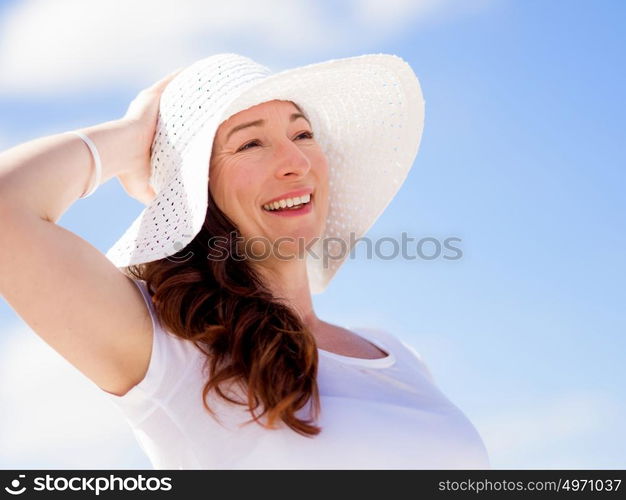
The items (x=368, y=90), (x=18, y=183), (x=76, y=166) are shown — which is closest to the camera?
(x=18, y=183)

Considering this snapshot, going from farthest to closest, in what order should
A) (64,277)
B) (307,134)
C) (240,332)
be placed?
(307,134), (240,332), (64,277)

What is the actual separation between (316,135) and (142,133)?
0.94 meters

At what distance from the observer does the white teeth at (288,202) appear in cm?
334

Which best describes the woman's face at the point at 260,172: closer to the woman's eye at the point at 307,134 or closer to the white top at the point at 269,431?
the woman's eye at the point at 307,134

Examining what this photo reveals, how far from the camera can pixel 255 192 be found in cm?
328

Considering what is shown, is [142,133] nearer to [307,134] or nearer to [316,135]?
[307,134]

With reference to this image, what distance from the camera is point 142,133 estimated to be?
3312 mm

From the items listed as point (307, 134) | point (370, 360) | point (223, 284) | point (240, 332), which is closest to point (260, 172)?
point (307, 134)

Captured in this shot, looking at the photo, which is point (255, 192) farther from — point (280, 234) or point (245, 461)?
point (245, 461)

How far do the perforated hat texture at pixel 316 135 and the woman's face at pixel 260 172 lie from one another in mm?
81

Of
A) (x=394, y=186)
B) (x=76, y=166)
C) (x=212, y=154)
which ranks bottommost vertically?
(x=76, y=166)

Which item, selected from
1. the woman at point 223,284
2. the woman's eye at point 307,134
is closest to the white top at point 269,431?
the woman at point 223,284

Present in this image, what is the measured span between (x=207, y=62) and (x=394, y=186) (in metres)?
1.16
